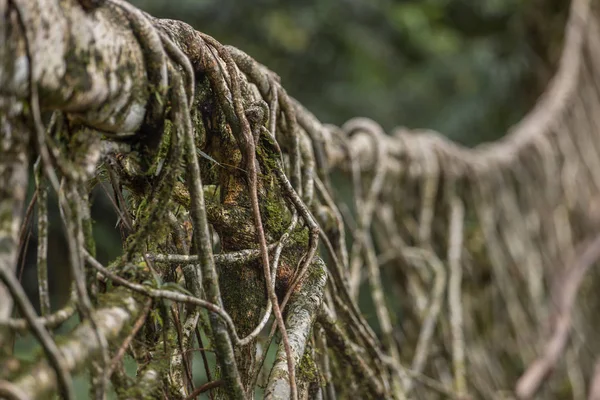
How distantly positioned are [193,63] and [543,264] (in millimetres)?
2024

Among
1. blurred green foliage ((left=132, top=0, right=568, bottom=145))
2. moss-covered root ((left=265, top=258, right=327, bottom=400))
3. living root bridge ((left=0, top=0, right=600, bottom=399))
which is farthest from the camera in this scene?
blurred green foliage ((left=132, top=0, right=568, bottom=145))

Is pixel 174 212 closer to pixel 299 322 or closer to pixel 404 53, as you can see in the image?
pixel 299 322

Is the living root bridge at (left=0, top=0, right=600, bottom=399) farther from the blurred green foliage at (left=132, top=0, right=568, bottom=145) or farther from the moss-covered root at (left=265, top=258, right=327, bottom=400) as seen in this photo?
the blurred green foliage at (left=132, top=0, right=568, bottom=145)

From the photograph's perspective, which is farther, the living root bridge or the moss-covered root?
the moss-covered root

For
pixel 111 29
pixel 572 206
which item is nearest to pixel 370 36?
pixel 572 206

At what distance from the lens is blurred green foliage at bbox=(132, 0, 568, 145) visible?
3334 millimetres

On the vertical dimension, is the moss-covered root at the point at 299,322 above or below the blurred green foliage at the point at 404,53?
below

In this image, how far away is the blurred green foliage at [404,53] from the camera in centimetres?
333

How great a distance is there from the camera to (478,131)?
393 cm

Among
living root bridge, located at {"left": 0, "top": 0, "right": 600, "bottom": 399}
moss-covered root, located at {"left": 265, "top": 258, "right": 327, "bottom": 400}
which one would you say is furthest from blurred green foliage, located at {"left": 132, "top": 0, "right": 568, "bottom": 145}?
moss-covered root, located at {"left": 265, "top": 258, "right": 327, "bottom": 400}

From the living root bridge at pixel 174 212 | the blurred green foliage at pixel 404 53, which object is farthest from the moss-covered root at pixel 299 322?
the blurred green foliage at pixel 404 53

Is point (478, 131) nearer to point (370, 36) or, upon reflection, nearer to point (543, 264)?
point (370, 36)

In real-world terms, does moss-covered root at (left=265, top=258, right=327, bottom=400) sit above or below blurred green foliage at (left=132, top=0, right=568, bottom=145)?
below

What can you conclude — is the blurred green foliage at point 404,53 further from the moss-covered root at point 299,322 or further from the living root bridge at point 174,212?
the moss-covered root at point 299,322
